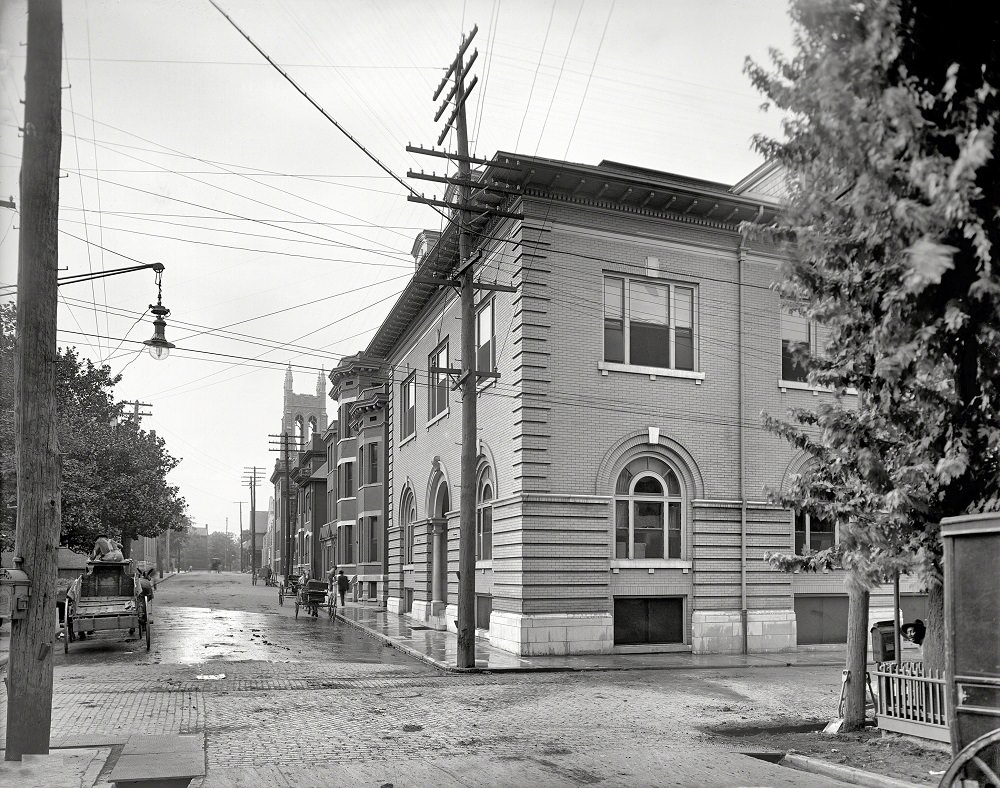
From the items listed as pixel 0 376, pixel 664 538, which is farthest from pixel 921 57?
pixel 0 376

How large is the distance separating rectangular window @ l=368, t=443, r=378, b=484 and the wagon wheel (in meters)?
37.3

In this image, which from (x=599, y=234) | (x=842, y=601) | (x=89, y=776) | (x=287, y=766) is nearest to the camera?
(x=89, y=776)

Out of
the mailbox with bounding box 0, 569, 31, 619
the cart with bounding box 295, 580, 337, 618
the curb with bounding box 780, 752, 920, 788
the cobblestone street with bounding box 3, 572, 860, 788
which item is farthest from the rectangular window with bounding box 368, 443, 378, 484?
the curb with bounding box 780, 752, 920, 788

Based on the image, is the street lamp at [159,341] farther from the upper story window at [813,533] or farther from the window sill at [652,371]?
the upper story window at [813,533]

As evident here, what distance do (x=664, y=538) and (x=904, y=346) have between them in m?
14.6

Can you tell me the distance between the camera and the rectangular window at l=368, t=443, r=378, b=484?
139 feet

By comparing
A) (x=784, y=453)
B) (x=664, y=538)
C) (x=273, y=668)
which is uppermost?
(x=784, y=453)

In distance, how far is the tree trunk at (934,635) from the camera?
9461mm

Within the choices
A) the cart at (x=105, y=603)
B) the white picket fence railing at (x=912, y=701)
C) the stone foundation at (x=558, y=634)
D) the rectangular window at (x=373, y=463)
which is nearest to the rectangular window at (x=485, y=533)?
the stone foundation at (x=558, y=634)

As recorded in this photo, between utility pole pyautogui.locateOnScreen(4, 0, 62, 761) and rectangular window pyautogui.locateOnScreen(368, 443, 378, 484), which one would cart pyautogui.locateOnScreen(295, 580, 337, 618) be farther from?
utility pole pyautogui.locateOnScreen(4, 0, 62, 761)

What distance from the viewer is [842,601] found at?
74.4 ft

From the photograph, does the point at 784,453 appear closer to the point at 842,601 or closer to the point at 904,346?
the point at 842,601

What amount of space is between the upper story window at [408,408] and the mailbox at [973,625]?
80.8 feet

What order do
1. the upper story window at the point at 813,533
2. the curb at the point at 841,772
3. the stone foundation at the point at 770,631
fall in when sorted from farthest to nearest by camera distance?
the upper story window at the point at 813,533
the stone foundation at the point at 770,631
the curb at the point at 841,772
